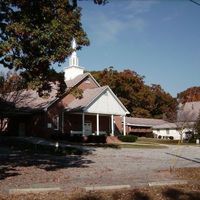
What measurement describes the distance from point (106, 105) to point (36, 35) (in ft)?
114

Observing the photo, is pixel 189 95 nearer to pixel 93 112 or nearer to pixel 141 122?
pixel 141 122

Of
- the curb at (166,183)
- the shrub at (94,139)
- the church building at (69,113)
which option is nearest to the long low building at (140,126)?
the church building at (69,113)

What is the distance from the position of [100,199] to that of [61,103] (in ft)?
126

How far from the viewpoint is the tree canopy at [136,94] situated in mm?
83344

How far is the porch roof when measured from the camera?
49.5 meters

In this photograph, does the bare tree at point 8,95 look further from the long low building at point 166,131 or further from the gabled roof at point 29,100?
the long low building at point 166,131

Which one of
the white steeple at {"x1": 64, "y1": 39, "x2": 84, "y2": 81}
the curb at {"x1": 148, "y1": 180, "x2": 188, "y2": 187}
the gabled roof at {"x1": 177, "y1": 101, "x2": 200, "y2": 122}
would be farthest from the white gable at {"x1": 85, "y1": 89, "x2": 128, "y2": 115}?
the curb at {"x1": 148, "y1": 180, "x2": 188, "y2": 187}

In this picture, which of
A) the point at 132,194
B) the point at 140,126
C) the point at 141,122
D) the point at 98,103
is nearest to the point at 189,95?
the point at 141,122

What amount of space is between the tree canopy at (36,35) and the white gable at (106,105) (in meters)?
30.1

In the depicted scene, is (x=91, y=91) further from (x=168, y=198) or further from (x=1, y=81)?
(x=168, y=198)

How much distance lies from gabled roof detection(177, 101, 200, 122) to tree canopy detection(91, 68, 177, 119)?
2.44 metres

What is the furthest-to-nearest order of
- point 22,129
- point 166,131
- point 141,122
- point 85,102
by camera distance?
point 166,131 < point 141,122 < point 22,129 < point 85,102

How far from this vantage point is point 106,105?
52.0 m

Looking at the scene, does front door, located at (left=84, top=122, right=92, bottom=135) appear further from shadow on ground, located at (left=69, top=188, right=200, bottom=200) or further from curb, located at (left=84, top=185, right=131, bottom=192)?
shadow on ground, located at (left=69, top=188, right=200, bottom=200)
